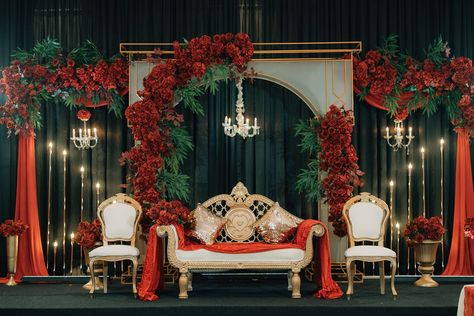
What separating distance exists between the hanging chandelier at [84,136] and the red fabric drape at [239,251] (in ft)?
5.91

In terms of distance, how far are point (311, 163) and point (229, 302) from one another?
223 cm

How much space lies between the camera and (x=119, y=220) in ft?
25.4

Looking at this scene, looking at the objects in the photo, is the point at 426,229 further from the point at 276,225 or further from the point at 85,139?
the point at 85,139

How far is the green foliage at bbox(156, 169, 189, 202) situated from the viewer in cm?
820

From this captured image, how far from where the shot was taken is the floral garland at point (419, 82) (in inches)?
328

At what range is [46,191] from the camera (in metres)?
8.80

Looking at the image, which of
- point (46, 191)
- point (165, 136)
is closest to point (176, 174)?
point (165, 136)

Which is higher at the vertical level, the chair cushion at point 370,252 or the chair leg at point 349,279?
the chair cushion at point 370,252

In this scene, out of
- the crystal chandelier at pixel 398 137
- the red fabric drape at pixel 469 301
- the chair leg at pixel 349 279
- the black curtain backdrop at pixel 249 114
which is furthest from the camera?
the black curtain backdrop at pixel 249 114

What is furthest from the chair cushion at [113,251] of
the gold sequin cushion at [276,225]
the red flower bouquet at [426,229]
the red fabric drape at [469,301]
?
the red fabric drape at [469,301]

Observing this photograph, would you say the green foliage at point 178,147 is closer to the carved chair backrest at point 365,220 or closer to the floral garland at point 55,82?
the floral garland at point 55,82

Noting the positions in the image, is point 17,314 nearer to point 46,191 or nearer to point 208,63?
point 46,191

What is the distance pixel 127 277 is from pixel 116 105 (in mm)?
2038

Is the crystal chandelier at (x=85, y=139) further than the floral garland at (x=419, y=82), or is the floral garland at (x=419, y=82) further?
the crystal chandelier at (x=85, y=139)
